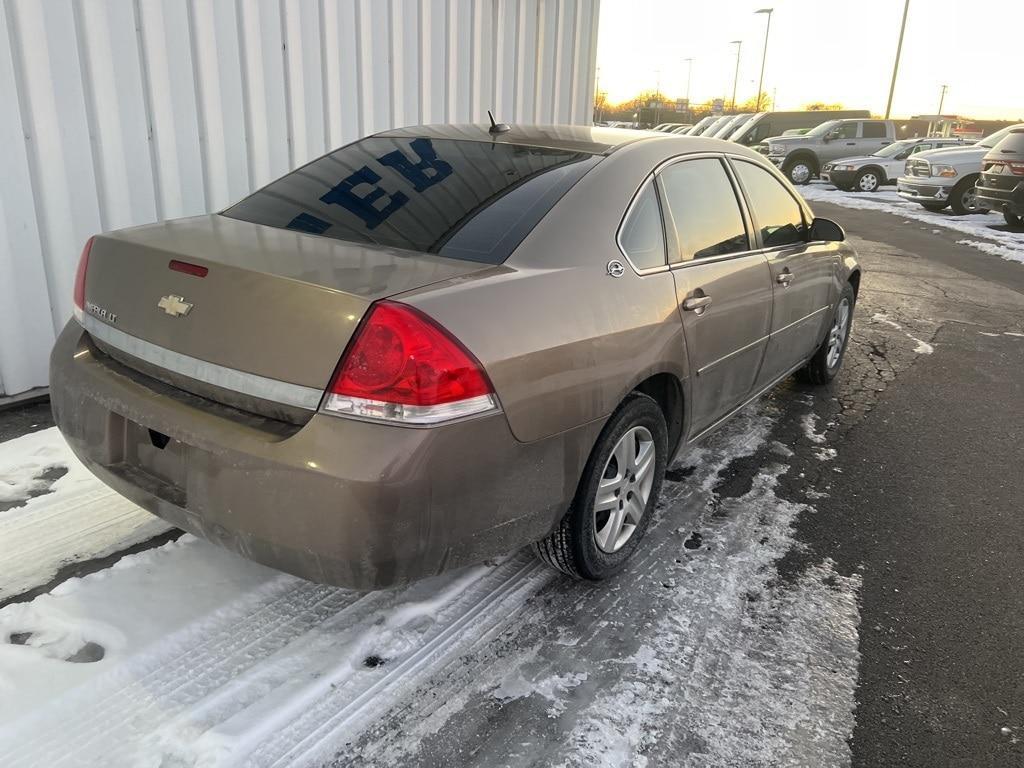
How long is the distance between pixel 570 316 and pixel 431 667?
1.18 m

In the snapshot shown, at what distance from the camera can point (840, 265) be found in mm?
4973

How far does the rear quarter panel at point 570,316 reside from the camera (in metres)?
2.21

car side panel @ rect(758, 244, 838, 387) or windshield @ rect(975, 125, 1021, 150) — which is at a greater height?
windshield @ rect(975, 125, 1021, 150)

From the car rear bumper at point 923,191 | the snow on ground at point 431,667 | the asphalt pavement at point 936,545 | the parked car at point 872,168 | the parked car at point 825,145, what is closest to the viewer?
the snow on ground at point 431,667

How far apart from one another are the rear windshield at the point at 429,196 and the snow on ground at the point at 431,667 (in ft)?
4.09

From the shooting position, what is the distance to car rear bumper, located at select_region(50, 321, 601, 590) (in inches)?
80.4

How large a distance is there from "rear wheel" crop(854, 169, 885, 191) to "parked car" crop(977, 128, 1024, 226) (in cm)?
784

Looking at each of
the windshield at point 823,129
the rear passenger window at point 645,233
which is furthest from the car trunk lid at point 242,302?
the windshield at point 823,129

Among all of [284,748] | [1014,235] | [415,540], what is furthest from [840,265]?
[1014,235]

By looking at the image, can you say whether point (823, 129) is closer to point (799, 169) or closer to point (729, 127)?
point (799, 169)

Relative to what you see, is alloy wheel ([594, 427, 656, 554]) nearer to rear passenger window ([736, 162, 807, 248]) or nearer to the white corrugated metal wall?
rear passenger window ([736, 162, 807, 248])

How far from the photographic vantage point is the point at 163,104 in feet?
15.4

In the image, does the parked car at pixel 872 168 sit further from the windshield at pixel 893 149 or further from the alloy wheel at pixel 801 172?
the alloy wheel at pixel 801 172

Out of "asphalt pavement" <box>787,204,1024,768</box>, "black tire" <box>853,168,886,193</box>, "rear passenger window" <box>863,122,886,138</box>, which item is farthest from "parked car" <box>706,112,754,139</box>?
"asphalt pavement" <box>787,204,1024,768</box>
